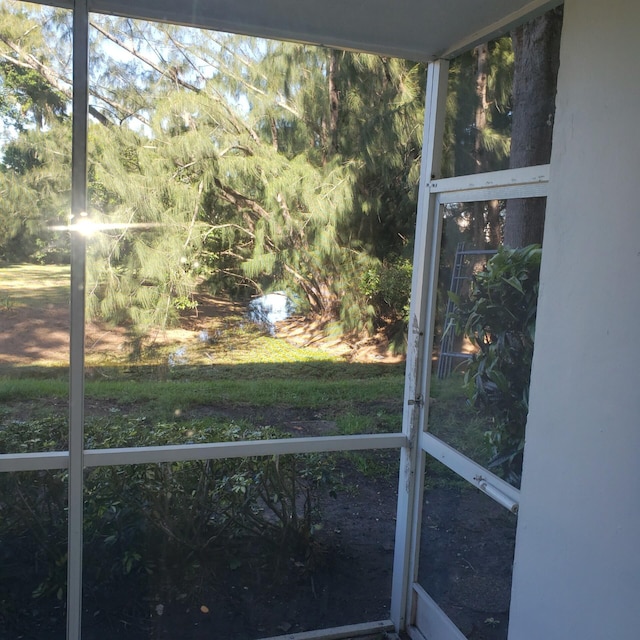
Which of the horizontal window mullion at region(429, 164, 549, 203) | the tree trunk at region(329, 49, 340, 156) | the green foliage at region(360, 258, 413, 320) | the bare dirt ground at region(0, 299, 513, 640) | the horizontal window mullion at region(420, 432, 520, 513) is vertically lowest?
the bare dirt ground at region(0, 299, 513, 640)

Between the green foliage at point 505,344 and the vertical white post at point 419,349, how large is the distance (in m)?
0.31

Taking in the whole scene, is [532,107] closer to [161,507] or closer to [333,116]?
[333,116]

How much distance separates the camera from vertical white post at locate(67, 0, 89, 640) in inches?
76.1

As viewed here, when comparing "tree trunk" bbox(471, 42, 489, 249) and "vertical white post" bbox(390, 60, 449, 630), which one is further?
"vertical white post" bbox(390, 60, 449, 630)

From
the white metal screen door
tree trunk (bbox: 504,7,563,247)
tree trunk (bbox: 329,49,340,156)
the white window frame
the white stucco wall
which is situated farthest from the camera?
tree trunk (bbox: 329,49,340,156)

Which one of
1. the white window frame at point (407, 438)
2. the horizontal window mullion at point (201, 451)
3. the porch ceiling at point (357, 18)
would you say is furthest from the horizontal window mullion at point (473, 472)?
the porch ceiling at point (357, 18)

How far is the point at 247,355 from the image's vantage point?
2459 millimetres

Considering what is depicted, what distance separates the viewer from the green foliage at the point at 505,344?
180cm

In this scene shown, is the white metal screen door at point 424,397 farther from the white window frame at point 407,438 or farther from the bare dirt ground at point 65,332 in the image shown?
the bare dirt ground at point 65,332

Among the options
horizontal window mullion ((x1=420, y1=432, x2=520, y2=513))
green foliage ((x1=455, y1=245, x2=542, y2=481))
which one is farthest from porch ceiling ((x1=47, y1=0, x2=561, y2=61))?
horizontal window mullion ((x1=420, y1=432, x2=520, y2=513))

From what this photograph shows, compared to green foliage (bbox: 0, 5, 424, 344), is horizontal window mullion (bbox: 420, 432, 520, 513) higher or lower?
lower

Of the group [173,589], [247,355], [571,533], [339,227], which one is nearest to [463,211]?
[339,227]

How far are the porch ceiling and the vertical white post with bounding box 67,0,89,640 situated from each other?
17cm

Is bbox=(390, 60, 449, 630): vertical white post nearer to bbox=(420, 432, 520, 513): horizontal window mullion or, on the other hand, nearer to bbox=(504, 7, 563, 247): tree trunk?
bbox=(420, 432, 520, 513): horizontal window mullion
